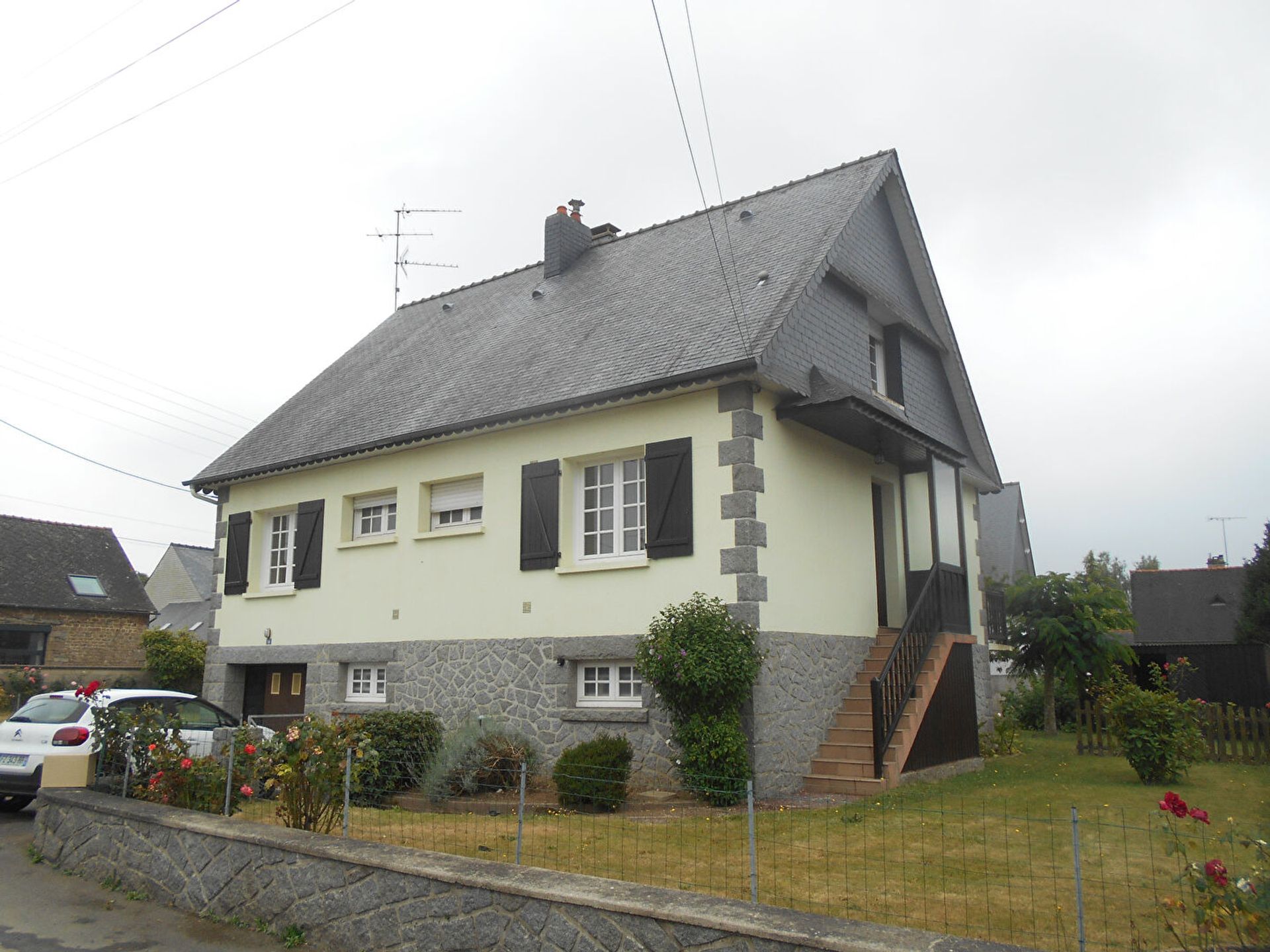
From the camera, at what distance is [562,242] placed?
1809 cm

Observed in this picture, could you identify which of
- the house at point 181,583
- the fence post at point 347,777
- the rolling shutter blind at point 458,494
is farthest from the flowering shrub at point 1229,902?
the house at point 181,583

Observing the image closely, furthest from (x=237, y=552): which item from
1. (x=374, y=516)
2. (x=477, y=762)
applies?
(x=477, y=762)

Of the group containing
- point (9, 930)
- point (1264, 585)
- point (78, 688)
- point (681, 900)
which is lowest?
point (9, 930)

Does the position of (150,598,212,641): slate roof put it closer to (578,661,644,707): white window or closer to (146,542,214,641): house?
(146,542,214,641): house

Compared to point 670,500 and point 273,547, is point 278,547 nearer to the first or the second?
point 273,547

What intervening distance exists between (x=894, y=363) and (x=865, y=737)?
20.1 feet

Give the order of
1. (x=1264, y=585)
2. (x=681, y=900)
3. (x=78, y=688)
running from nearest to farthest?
(x=681, y=900) < (x=78, y=688) < (x=1264, y=585)

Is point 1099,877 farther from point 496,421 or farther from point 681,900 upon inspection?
point 496,421

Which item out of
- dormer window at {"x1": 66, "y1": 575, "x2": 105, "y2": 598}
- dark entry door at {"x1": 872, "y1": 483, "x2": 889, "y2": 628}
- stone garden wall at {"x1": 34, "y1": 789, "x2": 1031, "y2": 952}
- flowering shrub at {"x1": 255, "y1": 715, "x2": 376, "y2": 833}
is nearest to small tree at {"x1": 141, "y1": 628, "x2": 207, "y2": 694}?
dormer window at {"x1": 66, "y1": 575, "x2": 105, "y2": 598}

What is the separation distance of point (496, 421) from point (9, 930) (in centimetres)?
795

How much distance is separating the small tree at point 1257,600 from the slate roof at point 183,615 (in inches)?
1470

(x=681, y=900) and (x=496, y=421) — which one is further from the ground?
(x=496, y=421)

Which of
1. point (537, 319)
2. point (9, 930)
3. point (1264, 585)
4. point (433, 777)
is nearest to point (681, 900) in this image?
point (9, 930)

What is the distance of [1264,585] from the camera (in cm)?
2291
